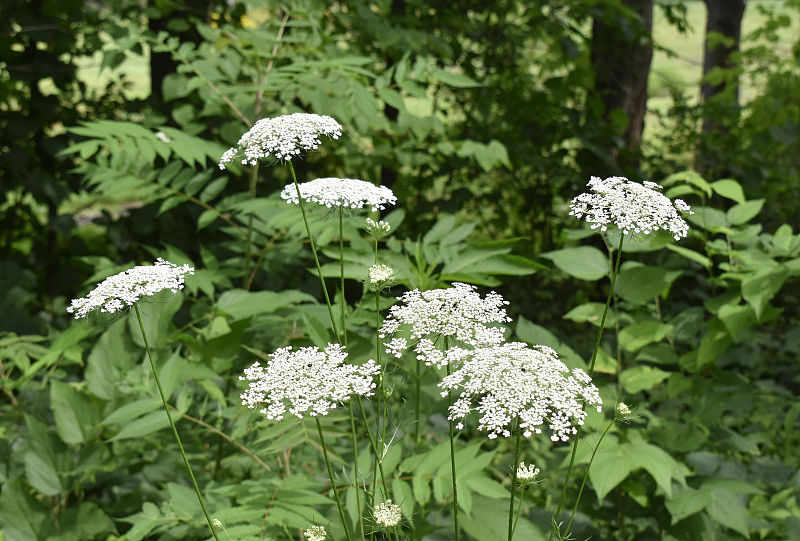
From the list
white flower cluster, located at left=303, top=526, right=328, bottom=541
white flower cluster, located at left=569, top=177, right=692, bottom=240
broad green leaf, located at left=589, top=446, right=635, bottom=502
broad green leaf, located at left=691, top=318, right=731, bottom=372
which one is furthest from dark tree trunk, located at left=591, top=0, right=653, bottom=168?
white flower cluster, located at left=303, top=526, right=328, bottom=541

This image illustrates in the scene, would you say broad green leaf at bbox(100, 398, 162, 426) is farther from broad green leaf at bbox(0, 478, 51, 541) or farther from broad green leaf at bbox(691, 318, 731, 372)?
broad green leaf at bbox(691, 318, 731, 372)

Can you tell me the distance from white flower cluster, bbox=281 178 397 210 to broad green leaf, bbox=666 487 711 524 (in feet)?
4.99

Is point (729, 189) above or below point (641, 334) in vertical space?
above

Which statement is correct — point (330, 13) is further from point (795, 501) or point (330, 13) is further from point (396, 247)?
point (795, 501)

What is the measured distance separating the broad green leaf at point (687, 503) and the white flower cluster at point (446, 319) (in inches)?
50.9

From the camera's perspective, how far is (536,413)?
1.12 m

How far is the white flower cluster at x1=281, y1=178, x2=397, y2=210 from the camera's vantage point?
136 centimetres

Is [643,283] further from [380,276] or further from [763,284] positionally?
[380,276]

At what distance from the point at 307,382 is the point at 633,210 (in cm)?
69

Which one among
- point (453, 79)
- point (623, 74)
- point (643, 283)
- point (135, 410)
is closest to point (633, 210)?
point (643, 283)

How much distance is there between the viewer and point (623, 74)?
569cm

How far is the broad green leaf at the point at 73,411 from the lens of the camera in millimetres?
2266

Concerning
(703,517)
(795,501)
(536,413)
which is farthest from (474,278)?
(795,501)

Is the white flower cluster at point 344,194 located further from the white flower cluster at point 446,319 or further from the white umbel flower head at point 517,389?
the white umbel flower head at point 517,389
